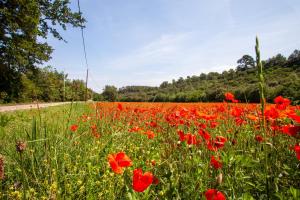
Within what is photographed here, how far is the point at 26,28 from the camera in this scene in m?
20.3

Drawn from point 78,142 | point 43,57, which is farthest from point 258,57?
point 43,57

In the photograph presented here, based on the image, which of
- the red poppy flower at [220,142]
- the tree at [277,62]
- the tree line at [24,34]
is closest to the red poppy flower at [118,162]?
the red poppy flower at [220,142]

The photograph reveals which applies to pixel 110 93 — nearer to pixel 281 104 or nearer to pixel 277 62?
pixel 281 104

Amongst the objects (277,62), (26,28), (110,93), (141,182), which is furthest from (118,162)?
(277,62)

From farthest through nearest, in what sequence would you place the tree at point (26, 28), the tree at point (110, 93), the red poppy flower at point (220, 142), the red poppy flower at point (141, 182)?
the tree at point (26, 28), the tree at point (110, 93), the red poppy flower at point (220, 142), the red poppy flower at point (141, 182)

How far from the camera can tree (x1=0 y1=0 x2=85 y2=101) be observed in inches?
760

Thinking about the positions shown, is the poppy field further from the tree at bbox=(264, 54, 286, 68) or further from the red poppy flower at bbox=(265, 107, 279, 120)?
the tree at bbox=(264, 54, 286, 68)

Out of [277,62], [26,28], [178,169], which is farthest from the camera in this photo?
[277,62]

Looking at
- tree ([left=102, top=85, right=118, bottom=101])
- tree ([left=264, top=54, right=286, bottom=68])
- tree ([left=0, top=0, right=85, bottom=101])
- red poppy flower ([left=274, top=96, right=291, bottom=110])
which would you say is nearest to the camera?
red poppy flower ([left=274, top=96, right=291, bottom=110])

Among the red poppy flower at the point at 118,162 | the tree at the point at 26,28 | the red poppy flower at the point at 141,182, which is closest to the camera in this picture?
the red poppy flower at the point at 141,182

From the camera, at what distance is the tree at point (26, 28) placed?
19.3 m

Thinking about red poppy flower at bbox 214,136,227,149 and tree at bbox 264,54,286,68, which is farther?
tree at bbox 264,54,286,68

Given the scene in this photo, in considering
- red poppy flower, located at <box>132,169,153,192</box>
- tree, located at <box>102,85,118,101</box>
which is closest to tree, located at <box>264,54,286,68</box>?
tree, located at <box>102,85,118,101</box>

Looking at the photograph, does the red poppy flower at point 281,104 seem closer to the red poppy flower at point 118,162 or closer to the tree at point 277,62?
the red poppy flower at point 118,162
